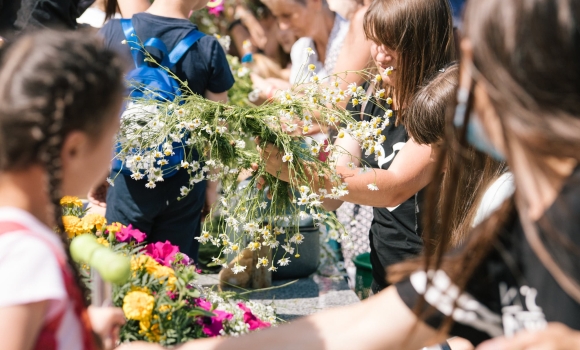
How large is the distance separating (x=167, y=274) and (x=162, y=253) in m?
0.19

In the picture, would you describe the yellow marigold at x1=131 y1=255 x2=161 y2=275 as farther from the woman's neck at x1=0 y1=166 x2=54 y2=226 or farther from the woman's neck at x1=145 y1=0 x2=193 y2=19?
the woman's neck at x1=145 y1=0 x2=193 y2=19

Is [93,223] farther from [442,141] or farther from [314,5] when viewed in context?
[314,5]

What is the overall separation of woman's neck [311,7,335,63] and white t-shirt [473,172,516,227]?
277 centimetres

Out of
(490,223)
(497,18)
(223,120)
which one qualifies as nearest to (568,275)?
(490,223)

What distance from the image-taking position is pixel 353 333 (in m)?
1.15

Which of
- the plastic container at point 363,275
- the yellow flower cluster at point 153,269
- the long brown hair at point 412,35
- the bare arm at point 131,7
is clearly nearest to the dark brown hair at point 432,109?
the long brown hair at point 412,35

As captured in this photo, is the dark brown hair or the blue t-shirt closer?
the dark brown hair

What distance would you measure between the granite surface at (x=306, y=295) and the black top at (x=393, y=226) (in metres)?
0.49

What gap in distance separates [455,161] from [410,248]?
52.4 inches

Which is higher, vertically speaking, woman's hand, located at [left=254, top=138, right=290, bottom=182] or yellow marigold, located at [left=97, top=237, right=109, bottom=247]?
woman's hand, located at [left=254, top=138, right=290, bottom=182]

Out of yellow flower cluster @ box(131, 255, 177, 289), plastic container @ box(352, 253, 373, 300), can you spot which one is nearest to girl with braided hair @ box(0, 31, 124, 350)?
yellow flower cluster @ box(131, 255, 177, 289)

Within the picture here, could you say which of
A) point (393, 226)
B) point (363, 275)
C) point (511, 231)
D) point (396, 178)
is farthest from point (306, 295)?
point (511, 231)

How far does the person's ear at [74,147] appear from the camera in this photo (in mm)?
999

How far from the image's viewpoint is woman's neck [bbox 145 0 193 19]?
2.64 meters
